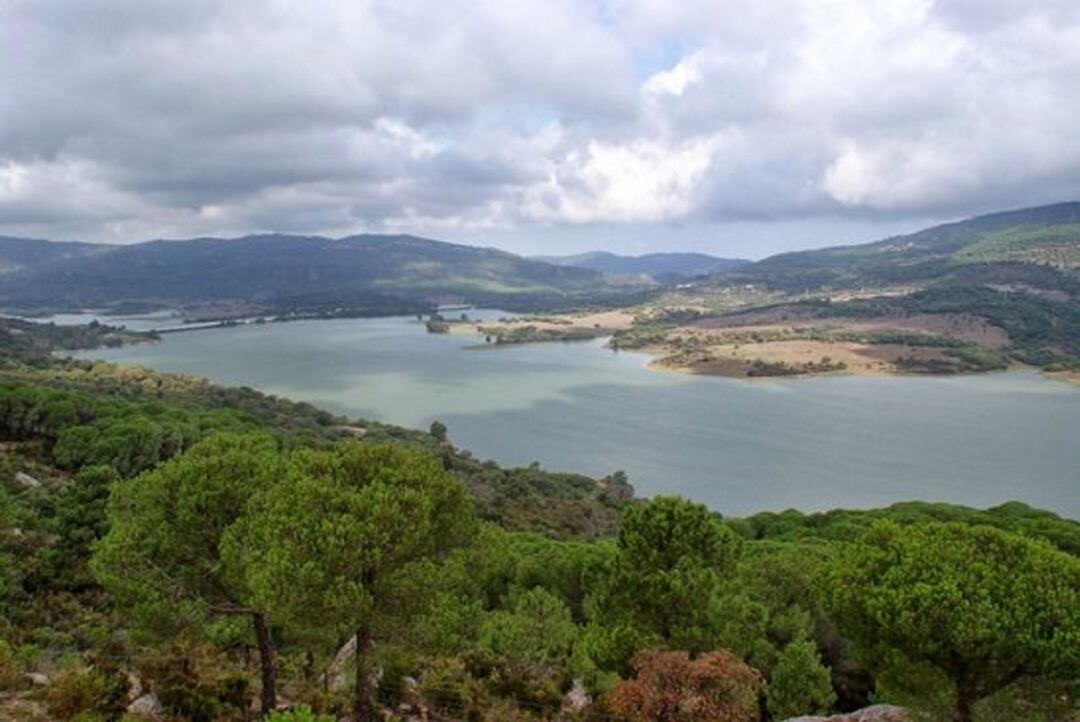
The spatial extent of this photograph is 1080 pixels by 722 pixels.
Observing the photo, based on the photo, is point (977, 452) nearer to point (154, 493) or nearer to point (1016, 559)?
point (1016, 559)

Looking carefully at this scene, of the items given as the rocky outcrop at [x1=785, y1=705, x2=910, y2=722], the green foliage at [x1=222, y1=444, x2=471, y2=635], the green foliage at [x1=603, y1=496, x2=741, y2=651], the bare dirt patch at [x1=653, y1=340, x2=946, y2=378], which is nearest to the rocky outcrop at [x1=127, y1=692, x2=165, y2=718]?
the green foliage at [x1=222, y1=444, x2=471, y2=635]

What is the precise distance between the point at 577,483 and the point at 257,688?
62.3 m

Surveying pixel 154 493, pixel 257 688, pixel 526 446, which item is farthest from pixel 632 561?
pixel 526 446

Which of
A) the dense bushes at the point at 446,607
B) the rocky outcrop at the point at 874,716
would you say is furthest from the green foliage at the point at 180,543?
the rocky outcrop at the point at 874,716

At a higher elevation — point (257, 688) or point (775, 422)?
point (257, 688)

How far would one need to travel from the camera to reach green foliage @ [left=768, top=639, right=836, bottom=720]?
20141mm

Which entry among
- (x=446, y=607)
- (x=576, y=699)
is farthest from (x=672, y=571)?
(x=446, y=607)

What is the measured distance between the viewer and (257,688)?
18.8 meters

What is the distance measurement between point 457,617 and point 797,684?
30.0 ft

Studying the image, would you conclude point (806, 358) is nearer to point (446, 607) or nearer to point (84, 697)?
point (446, 607)

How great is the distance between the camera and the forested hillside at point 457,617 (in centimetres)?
1452

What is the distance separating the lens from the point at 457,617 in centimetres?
1878

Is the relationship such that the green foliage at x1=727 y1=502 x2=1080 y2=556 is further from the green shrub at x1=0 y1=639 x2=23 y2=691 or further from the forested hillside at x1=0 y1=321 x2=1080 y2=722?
the green shrub at x1=0 y1=639 x2=23 y2=691

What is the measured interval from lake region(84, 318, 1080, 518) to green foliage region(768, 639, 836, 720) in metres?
51.4
